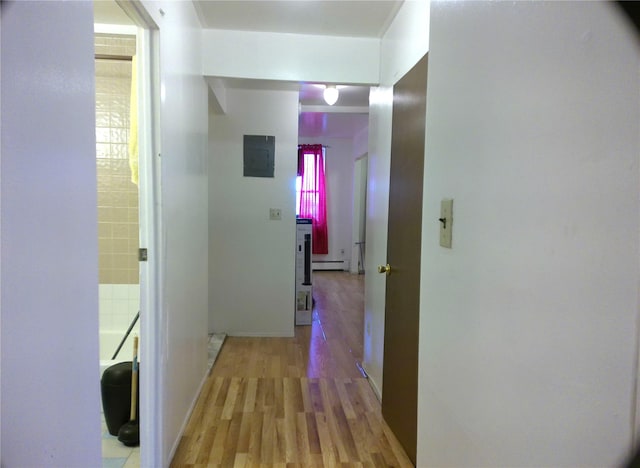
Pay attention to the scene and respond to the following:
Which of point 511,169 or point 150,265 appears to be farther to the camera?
point 150,265

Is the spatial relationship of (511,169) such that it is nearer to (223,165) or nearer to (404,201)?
(404,201)

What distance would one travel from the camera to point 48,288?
27.5 inches

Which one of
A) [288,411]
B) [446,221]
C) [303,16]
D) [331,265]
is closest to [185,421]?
[288,411]

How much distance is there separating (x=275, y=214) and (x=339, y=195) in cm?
378

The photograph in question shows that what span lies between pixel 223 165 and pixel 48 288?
2736mm

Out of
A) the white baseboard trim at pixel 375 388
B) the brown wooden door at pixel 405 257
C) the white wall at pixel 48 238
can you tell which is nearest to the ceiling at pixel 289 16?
the brown wooden door at pixel 405 257

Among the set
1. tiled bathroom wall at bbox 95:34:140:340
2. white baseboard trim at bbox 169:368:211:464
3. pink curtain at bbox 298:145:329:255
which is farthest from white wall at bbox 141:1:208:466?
pink curtain at bbox 298:145:329:255

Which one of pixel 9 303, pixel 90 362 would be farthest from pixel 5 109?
pixel 90 362

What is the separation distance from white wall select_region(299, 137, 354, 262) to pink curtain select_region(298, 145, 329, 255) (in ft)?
0.60

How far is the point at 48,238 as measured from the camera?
69 cm

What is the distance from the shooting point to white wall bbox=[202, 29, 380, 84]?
2.27 m

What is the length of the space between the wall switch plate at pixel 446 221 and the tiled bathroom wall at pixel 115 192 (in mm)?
2134

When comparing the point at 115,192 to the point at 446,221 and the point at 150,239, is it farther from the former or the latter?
the point at 446,221

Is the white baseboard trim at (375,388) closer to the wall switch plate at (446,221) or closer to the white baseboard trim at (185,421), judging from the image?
the white baseboard trim at (185,421)
